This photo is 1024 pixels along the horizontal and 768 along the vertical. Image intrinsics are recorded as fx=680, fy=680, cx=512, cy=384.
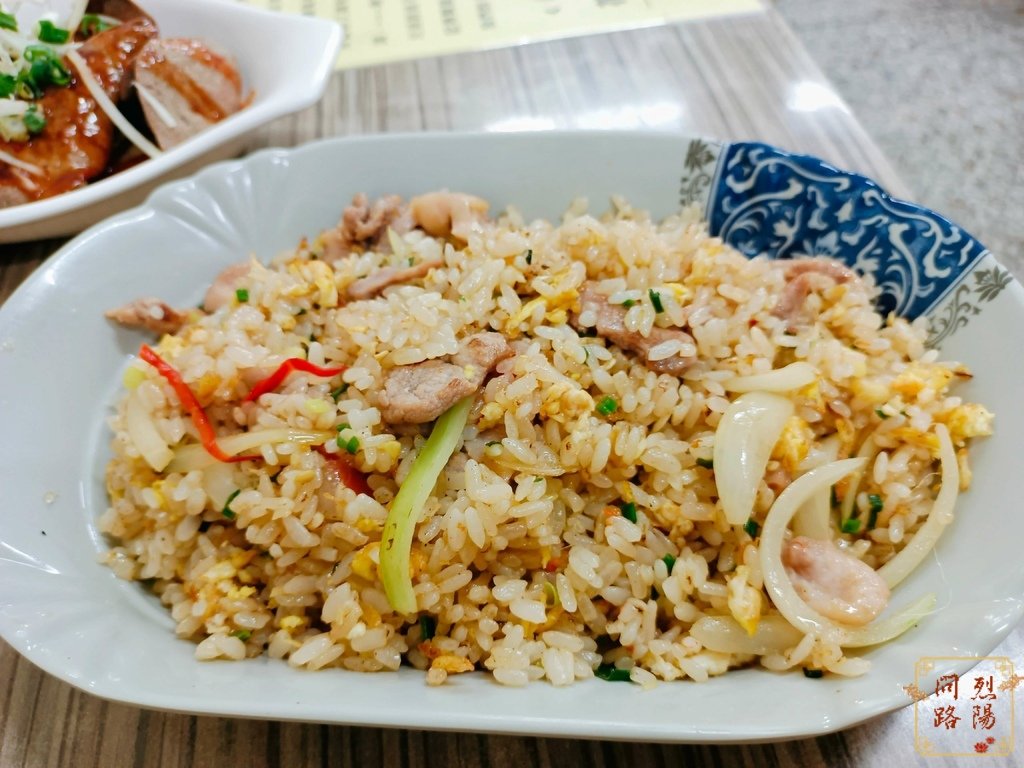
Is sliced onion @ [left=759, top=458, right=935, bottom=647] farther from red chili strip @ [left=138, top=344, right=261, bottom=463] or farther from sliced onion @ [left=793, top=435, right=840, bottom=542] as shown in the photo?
red chili strip @ [left=138, top=344, right=261, bottom=463]

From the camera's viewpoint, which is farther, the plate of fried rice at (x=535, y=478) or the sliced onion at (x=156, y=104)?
the sliced onion at (x=156, y=104)

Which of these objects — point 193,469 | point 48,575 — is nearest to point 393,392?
point 193,469

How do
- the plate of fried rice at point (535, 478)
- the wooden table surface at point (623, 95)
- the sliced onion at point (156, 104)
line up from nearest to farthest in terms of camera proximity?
1. the plate of fried rice at point (535, 478)
2. the sliced onion at point (156, 104)
3. the wooden table surface at point (623, 95)

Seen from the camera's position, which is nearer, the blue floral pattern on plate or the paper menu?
the blue floral pattern on plate

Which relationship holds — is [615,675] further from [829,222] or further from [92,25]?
[92,25]

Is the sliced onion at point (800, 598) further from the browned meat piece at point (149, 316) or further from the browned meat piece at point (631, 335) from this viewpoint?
the browned meat piece at point (149, 316)

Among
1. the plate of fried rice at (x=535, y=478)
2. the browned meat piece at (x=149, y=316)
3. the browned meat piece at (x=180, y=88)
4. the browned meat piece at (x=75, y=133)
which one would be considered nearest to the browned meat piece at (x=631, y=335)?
the plate of fried rice at (x=535, y=478)

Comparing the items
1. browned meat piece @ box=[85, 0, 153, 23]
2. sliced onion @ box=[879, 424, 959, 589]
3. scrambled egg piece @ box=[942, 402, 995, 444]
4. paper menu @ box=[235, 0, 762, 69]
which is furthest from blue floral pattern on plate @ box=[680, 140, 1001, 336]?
browned meat piece @ box=[85, 0, 153, 23]
